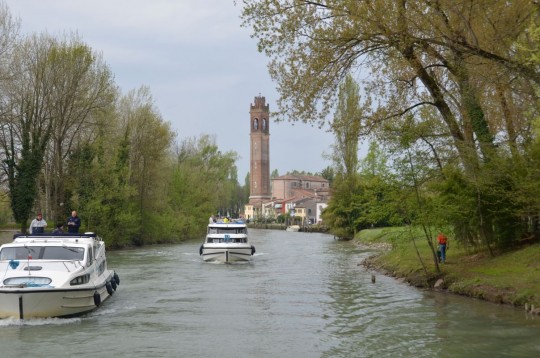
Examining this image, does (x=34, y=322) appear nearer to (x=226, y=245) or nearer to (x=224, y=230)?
(x=226, y=245)

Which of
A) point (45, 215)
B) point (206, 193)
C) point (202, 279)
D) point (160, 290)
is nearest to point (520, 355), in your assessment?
point (160, 290)

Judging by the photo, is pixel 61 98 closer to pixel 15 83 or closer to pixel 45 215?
pixel 15 83

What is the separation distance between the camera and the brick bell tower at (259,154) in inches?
7042

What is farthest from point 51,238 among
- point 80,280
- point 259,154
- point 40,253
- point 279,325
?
point 259,154

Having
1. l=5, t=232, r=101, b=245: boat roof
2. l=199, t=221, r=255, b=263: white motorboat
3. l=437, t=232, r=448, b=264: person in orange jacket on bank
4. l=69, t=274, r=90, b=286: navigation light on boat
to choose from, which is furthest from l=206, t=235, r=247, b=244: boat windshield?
l=69, t=274, r=90, b=286: navigation light on boat

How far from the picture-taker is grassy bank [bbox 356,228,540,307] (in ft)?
72.2

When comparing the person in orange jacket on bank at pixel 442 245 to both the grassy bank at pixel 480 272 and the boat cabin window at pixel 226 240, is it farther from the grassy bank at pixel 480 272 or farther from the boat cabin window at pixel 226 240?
the boat cabin window at pixel 226 240

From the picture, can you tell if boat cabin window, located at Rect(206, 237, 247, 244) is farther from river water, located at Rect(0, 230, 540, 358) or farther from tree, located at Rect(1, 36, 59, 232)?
tree, located at Rect(1, 36, 59, 232)

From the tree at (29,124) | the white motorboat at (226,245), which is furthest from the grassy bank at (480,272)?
the tree at (29,124)

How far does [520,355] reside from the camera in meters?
15.0

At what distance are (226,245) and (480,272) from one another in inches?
780

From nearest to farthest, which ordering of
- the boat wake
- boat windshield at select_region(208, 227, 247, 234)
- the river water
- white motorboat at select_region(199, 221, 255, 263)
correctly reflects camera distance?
the river water
the boat wake
white motorboat at select_region(199, 221, 255, 263)
boat windshield at select_region(208, 227, 247, 234)

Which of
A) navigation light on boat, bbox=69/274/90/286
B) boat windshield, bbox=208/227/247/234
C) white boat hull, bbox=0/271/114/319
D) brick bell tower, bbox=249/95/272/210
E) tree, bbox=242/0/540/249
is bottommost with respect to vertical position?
white boat hull, bbox=0/271/114/319

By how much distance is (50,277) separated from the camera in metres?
19.4
